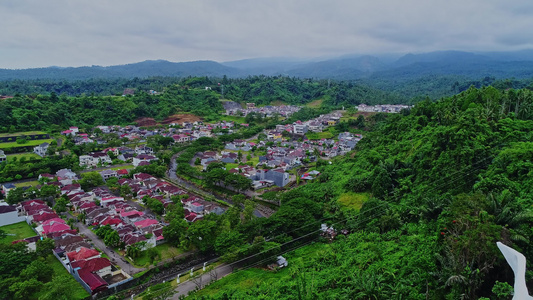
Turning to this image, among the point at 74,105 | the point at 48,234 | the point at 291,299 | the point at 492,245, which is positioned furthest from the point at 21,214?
the point at 74,105

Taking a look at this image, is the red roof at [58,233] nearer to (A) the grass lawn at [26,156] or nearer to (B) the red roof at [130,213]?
(B) the red roof at [130,213]

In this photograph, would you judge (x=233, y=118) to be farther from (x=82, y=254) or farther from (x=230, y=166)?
(x=82, y=254)

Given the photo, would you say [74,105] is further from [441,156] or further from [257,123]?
[441,156]

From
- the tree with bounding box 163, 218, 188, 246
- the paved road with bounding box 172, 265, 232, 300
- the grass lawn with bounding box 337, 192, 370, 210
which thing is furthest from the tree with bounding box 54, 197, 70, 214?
the grass lawn with bounding box 337, 192, 370, 210

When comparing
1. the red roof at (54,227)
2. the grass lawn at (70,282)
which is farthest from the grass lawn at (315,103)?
the grass lawn at (70,282)

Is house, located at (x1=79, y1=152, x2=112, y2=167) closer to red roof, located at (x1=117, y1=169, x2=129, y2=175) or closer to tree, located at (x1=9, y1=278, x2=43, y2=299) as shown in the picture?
red roof, located at (x1=117, y1=169, x2=129, y2=175)

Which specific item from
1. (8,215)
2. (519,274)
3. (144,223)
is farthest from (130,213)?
(519,274)
